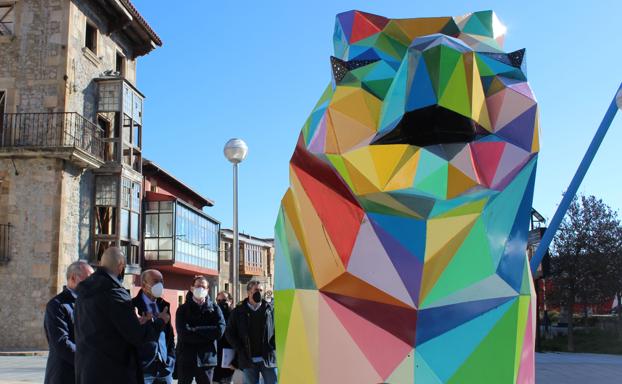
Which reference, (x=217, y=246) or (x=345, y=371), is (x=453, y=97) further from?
(x=217, y=246)

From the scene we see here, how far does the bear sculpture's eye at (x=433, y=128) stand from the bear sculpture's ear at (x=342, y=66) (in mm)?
635

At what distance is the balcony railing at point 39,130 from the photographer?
2034 cm

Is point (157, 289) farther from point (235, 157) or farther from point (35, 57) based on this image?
point (35, 57)

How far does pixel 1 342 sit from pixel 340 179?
19554mm

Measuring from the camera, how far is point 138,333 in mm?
4109

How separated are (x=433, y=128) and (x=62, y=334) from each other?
11.8 ft

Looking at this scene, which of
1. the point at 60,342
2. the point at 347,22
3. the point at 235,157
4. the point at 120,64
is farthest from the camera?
the point at 120,64

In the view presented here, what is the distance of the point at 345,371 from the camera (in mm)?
2699

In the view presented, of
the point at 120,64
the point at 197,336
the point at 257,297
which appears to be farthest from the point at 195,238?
the point at 197,336

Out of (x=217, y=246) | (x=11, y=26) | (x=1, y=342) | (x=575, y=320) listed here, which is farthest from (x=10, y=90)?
(x=575, y=320)

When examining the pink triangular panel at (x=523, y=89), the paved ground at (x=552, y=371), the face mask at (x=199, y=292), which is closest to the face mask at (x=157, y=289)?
the face mask at (x=199, y=292)

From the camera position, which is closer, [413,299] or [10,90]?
[413,299]

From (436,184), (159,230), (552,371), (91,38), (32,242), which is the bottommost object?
(552,371)

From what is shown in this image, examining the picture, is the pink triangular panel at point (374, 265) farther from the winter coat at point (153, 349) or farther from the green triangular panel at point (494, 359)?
the winter coat at point (153, 349)
